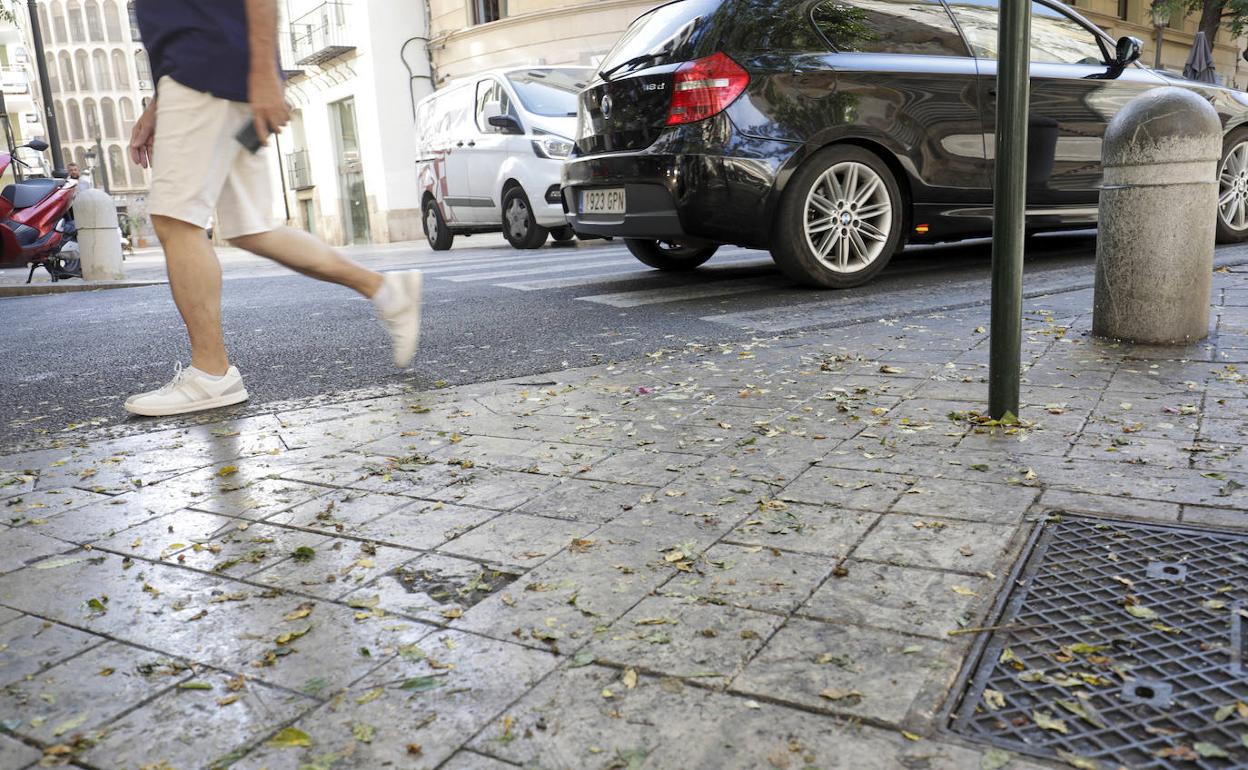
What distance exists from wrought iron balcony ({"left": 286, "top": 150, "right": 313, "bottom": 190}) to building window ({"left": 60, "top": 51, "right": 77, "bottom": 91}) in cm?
→ 4670

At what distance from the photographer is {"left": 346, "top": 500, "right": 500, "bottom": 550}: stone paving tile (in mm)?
2484

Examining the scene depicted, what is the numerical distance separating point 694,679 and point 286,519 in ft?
4.39

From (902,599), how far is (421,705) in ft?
3.08

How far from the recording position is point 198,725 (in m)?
1.69

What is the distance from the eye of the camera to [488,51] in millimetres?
24672

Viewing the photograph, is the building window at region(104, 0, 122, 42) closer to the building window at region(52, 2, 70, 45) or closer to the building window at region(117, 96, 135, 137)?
the building window at region(52, 2, 70, 45)

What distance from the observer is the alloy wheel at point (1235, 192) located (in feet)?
25.5

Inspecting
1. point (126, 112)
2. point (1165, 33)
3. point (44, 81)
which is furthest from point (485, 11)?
point (126, 112)

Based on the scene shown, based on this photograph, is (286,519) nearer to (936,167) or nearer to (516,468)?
(516,468)

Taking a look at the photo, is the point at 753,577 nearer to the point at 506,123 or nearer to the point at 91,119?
the point at 506,123

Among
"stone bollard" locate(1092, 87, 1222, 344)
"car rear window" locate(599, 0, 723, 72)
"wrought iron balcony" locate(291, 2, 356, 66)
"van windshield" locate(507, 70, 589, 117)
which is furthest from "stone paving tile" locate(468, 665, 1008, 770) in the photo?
"wrought iron balcony" locate(291, 2, 356, 66)

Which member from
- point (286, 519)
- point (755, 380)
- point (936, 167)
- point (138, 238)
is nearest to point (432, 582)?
point (286, 519)

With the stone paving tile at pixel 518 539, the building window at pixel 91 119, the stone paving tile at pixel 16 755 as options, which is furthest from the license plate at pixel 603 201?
the building window at pixel 91 119

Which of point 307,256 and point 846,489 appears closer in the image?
point 846,489
